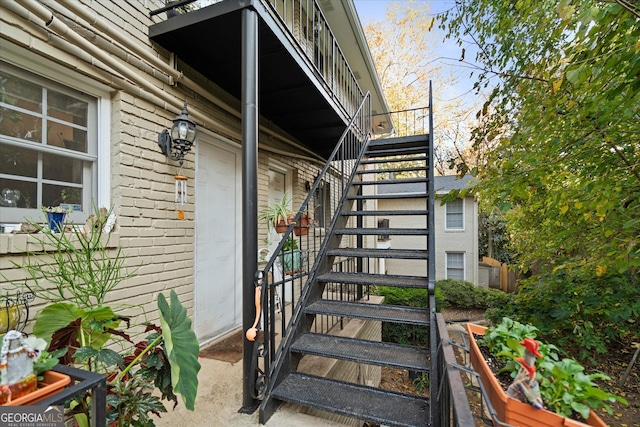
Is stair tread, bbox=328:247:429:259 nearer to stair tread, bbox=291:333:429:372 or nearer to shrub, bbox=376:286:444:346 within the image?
stair tread, bbox=291:333:429:372

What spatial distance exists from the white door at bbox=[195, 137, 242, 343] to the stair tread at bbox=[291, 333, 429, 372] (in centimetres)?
145

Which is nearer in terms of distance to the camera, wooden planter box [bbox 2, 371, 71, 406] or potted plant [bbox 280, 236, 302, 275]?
wooden planter box [bbox 2, 371, 71, 406]

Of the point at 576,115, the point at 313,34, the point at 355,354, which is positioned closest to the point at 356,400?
the point at 355,354

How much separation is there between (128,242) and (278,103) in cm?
246

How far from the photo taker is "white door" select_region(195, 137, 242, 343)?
3160 mm

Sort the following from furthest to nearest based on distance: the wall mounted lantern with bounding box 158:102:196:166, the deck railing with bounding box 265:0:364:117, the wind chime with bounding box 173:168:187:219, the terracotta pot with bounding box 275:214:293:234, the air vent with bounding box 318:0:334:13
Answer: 1. the air vent with bounding box 318:0:334:13
2. the terracotta pot with bounding box 275:214:293:234
3. the deck railing with bounding box 265:0:364:117
4. the wind chime with bounding box 173:168:187:219
5. the wall mounted lantern with bounding box 158:102:196:166

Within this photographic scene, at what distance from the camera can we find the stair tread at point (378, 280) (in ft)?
8.02

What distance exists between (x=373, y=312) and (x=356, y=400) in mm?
667

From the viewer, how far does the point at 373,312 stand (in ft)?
7.64

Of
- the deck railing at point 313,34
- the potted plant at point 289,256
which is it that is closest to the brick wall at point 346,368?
the potted plant at point 289,256

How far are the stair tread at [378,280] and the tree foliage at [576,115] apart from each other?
0.89m

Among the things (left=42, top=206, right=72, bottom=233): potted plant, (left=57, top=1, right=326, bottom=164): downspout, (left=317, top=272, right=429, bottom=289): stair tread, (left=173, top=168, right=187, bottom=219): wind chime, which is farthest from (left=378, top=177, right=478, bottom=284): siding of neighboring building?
(left=42, top=206, right=72, bottom=233): potted plant

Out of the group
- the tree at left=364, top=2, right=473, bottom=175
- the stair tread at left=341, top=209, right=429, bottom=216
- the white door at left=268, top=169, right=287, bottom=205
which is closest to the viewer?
the stair tread at left=341, top=209, right=429, bottom=216

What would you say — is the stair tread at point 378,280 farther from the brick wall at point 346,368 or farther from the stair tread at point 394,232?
the brick wall at point 346,368
